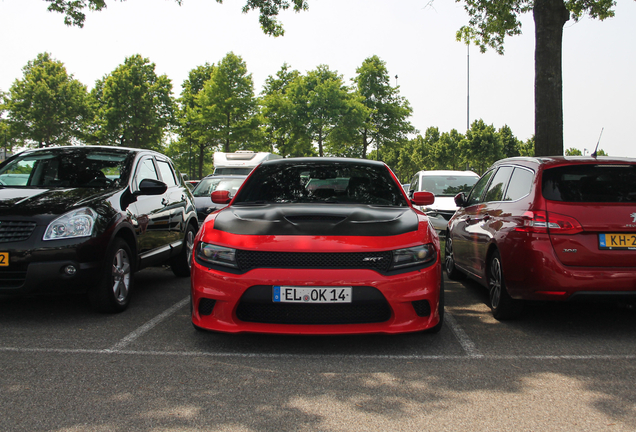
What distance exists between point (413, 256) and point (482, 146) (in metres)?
49.6

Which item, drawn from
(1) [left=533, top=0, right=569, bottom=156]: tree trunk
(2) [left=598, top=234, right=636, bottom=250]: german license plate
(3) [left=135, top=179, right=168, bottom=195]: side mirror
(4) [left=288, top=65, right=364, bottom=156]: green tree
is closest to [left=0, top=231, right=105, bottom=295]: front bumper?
(3) [left=135, top=179, right=168, bottom=195]: side mirror

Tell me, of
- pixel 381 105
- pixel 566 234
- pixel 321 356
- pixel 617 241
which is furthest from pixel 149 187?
pixel 381 105

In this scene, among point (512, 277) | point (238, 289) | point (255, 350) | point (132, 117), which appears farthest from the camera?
point (132, 117)

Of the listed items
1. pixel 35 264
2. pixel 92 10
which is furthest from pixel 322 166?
pixel 92 10

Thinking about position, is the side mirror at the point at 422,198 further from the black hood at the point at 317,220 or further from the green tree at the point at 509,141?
the green tree at the point at 509,141

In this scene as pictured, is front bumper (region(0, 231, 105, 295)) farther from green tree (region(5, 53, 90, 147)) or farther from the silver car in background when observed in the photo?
green tree (region(5, 53, 90, 147))

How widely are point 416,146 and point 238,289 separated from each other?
229 feet

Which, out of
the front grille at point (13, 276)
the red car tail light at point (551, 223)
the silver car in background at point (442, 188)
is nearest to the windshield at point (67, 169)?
the front grille at point (13, 276)

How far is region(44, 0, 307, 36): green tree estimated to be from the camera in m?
14.4

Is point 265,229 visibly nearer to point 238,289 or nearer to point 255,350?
point 238,289

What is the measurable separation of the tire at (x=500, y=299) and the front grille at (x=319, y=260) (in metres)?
1.79

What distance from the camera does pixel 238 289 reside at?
4.10 metres

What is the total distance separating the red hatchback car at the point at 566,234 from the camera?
15.5ft

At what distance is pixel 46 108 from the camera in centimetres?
4369
